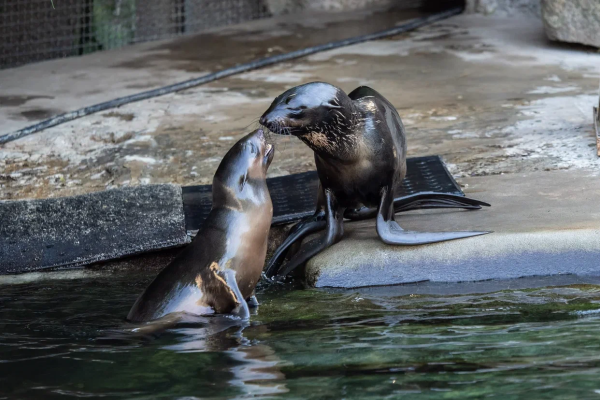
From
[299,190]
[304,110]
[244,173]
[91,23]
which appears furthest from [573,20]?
[244,173]

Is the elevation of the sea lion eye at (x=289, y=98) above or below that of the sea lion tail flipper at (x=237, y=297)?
above

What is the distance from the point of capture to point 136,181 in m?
5.05

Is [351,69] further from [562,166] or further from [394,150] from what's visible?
[394,150]

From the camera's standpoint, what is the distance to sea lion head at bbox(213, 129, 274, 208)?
12.1 feet

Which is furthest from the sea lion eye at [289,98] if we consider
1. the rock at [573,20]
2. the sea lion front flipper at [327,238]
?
the rock at [573,20]

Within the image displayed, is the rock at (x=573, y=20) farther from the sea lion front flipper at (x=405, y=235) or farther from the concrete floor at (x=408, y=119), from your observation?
the sea lion front flipper at (x=405, y=235)

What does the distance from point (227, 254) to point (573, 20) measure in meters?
5.35

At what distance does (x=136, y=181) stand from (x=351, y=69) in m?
3.06

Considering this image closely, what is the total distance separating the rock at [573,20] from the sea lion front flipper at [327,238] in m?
4.57

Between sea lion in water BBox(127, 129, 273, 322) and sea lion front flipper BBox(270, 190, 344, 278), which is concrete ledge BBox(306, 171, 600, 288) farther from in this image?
sea lion in water BBox(127, 129, 273, 322)

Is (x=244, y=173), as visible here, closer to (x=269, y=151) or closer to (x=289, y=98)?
(x=269, y=151)

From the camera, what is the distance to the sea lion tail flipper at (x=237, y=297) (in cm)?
328

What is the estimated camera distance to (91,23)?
8859mm

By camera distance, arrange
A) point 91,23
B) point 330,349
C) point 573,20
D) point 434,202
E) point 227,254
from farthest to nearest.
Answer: point 91,23
point 573,20
point 434,202
point 227,254
point 330,349
